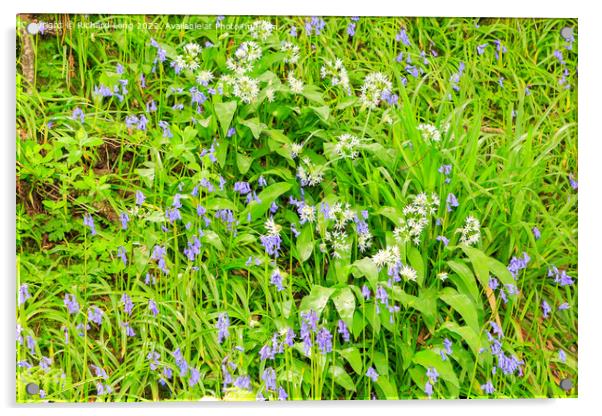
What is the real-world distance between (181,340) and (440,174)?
91 cm

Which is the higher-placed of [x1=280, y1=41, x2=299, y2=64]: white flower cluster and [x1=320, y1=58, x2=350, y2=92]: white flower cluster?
[x1=280, y1=41, x2=299, y2=64]: white flower cluster

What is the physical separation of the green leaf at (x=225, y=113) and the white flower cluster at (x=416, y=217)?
0.58 meters

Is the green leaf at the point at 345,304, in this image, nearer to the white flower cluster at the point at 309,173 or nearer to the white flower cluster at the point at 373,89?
the white flower cluster at the point at 309,173

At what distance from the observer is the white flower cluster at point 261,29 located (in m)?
2.05

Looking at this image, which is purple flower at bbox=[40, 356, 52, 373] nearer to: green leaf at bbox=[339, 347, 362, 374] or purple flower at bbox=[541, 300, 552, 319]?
green leaf at bbox=[339, 347, 362, 374]

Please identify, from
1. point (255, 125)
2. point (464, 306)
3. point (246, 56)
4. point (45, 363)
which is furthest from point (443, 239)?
point (45, 363)

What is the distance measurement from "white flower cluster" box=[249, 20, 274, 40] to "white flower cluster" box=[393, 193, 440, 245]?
2.17 ft

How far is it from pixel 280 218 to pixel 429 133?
0.51 meters

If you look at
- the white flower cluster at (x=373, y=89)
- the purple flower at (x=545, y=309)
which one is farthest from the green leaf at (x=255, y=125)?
the purple flower at (x=545, y=309)

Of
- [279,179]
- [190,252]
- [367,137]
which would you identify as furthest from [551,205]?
[190,252]

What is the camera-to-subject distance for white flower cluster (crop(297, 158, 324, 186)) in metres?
2.04

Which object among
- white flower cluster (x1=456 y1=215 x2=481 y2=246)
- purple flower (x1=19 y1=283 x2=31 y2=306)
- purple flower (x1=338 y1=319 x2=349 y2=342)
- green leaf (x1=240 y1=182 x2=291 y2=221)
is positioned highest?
green leaf (x1=240 y1=182 x2=291 y2=221)

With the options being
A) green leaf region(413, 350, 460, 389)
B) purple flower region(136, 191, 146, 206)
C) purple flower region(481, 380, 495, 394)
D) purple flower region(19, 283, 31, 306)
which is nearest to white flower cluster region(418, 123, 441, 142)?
green leaf region(413, 350, 460, 389)

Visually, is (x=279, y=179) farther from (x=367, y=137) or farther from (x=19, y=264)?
(x=19, y=264)
